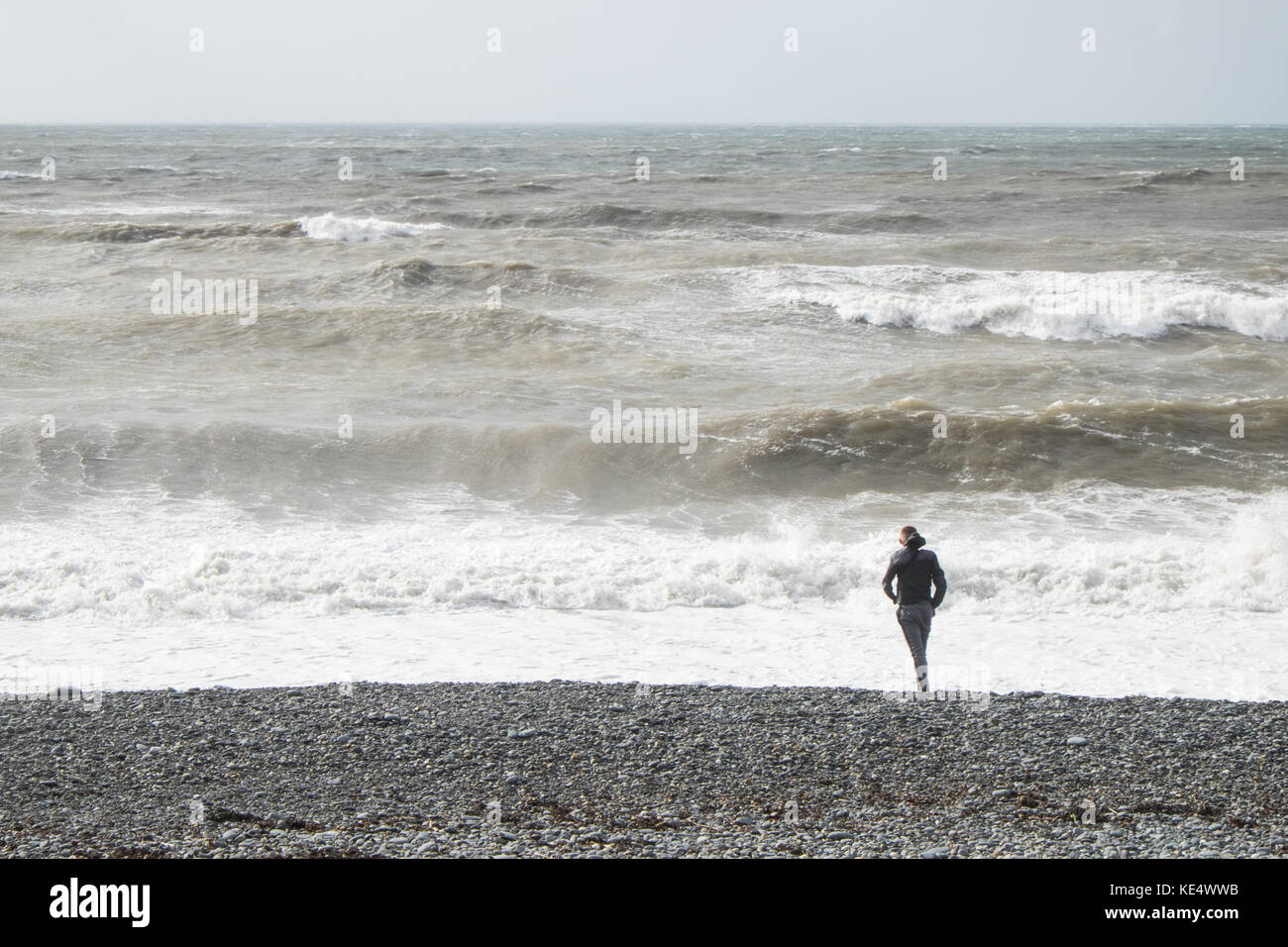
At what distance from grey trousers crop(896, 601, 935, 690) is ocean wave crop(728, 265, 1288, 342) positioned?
15428 mm

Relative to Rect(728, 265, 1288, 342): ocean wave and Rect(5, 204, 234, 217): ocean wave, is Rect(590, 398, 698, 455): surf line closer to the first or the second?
Rect(728, 265, 1288, 342): ocean wave

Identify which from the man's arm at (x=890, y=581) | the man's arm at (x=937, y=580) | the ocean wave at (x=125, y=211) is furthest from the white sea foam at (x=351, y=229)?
the man's arm at (x=937, y=580)

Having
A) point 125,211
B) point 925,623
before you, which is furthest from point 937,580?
point 125,211

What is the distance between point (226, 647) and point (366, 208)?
35.0 metres

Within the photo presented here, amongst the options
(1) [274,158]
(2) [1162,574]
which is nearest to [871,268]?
(2) [1162,574]

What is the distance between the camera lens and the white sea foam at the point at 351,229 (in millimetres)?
34531

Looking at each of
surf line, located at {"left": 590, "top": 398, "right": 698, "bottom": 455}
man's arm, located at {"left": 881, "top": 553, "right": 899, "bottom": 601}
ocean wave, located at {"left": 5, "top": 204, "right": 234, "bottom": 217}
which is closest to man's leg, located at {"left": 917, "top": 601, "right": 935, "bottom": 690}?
man's arm, located at {"left": 881, "top": 553, "right": 899, "bottom": 601}

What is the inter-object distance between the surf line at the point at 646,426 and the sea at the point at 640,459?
0.26 feet

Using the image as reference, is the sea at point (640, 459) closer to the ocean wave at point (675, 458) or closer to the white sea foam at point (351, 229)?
the ocean wave at point (675, 458)

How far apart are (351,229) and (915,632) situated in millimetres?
30075

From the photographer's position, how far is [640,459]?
14875 millimetres

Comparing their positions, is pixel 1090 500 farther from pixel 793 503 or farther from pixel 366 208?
pixel 366 208

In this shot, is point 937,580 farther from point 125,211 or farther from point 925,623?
point 125,211

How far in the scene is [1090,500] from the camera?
1352cm
